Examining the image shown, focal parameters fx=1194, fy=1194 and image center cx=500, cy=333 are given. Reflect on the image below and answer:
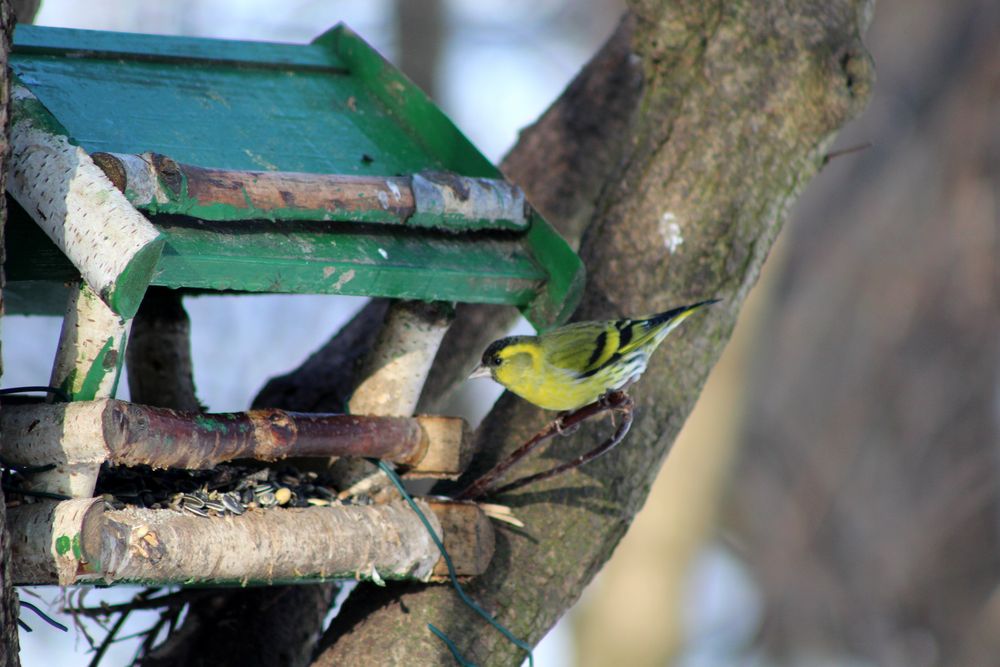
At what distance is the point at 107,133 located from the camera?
289cm

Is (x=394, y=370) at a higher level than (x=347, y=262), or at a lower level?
lower

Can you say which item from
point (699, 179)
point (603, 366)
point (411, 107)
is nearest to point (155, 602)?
point (603, 366)

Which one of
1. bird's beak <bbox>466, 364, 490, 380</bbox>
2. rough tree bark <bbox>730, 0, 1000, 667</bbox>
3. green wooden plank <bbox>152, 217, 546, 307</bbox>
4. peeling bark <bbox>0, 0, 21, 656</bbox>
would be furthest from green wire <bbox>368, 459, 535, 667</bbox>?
rough tree bark <bbox>730, 0, 1000, 667</bbox>

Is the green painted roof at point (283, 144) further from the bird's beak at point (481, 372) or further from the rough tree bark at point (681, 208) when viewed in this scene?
the bird's beak at point (481, 372)

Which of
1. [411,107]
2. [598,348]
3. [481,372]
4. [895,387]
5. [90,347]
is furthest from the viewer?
[895,387]

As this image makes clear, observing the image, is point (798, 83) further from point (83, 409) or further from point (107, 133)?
point (83, 409)

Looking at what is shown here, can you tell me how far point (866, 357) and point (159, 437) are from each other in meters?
10.1

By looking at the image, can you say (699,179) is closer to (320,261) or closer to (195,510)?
(320,261)

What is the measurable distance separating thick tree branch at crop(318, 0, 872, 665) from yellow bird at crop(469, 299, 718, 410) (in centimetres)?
7

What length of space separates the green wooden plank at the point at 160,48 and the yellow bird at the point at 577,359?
1.11 meters

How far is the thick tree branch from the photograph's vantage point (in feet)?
12.4

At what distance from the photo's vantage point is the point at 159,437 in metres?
2.67

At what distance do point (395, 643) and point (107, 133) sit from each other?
5.03ft

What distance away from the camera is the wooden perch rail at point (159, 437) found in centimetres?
256
